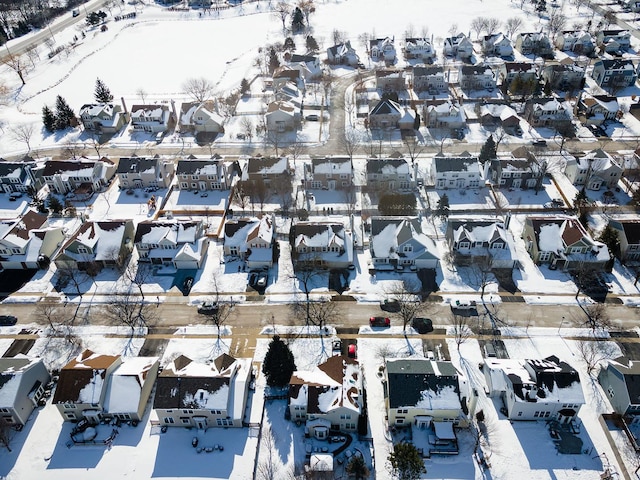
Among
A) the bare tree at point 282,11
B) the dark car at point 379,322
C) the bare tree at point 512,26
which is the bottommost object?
the dark car at point 379,322

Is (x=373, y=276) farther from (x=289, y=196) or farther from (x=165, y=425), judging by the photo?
(x=165, y=425)

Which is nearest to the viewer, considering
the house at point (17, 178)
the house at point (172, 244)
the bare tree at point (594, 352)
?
the bare tree at point (594, 352)

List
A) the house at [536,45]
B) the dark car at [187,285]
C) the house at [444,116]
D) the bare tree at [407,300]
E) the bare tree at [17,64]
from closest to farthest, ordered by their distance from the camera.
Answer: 1. the bare tree at [407,300]
2. the dark car at [187,285]
3. the house at [444,116]
4. the bare tree at [17,64]
5. the house at [536,45]

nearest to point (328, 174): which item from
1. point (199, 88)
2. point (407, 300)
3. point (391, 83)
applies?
point (407, 300)

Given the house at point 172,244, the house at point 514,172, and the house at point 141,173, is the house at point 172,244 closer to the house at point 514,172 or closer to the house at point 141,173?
the house at point 141,173

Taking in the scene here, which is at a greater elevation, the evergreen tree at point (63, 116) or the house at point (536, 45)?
the house at point (536, 45)

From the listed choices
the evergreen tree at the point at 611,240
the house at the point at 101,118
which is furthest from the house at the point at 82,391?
the house at the point at 101,118

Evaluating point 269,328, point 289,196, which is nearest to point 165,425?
point 269,328
